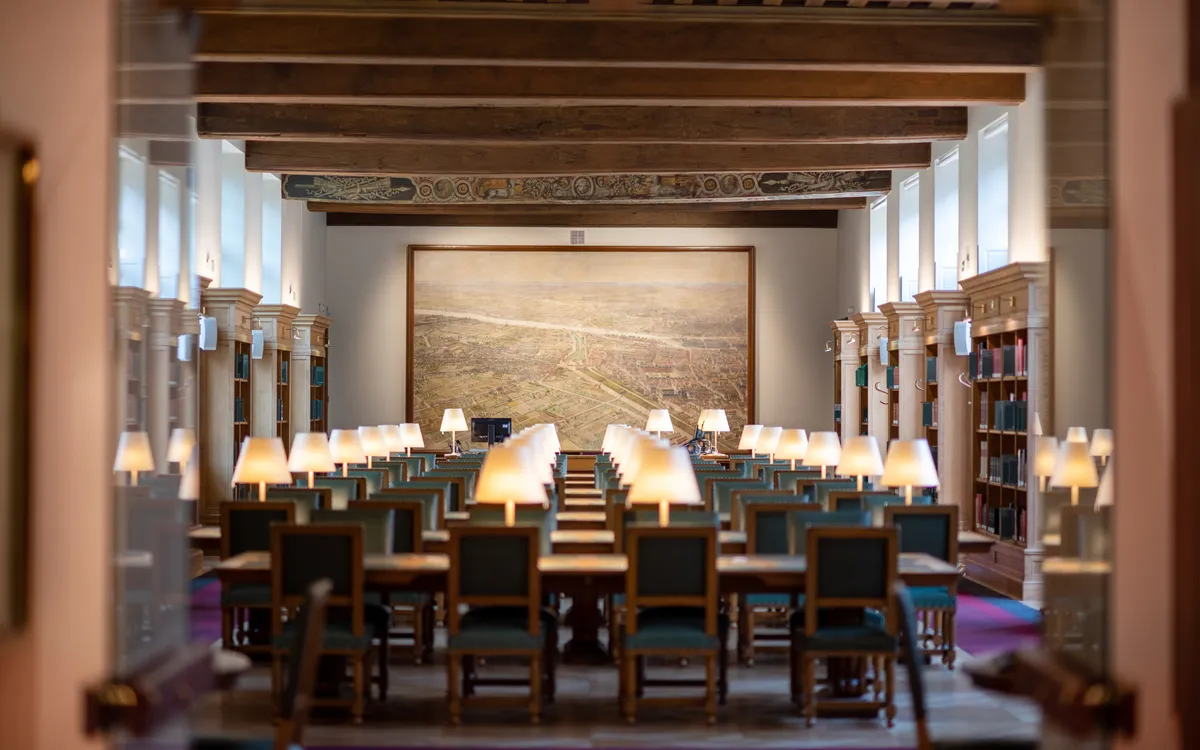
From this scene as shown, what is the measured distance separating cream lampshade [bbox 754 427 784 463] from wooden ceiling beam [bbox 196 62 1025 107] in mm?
3827

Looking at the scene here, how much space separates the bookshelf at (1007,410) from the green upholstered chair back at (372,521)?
517cm

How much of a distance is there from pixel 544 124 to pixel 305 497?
4823 mm

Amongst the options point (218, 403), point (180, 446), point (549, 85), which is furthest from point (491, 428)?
point (180, 446)

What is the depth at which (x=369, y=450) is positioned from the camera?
12109 millimetres

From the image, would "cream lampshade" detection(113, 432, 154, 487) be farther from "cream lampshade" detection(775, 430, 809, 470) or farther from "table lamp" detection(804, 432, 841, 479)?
"cream lampshade" detection(775, 430, 809, 470)

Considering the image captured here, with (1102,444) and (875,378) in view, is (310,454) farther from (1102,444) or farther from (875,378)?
(875,378)

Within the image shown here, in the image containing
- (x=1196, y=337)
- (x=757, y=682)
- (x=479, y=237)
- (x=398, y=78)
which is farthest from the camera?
(x=479, y=237)

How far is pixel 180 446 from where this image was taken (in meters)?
3.71

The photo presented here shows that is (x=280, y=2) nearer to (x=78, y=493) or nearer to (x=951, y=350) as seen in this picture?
(x=78, y=493)

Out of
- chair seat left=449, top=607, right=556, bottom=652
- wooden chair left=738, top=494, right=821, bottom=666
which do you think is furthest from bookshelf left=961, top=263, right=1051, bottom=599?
chair seat left=449, top=607, right=556, bottom=652

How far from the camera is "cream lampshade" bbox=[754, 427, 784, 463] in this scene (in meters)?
12.9

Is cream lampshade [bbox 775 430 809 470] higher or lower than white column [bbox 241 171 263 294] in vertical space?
lower

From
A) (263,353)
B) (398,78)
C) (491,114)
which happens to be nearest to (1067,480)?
(398,78)

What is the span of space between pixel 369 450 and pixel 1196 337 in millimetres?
9660
